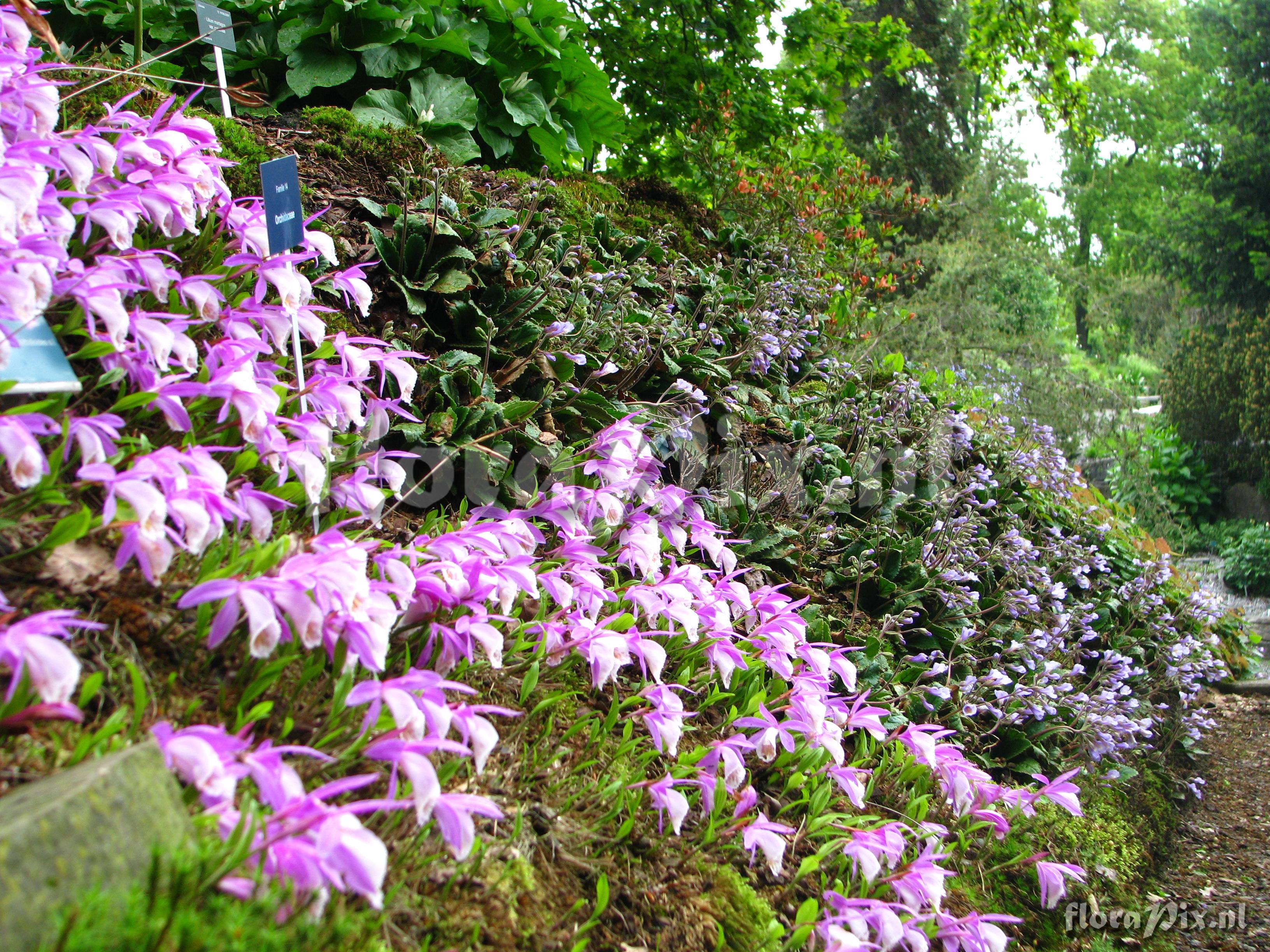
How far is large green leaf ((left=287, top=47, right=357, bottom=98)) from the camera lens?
3.76 metres

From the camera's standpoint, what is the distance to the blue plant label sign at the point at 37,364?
1.53m

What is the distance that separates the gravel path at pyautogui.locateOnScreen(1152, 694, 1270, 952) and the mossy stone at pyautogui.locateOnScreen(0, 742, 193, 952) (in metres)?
3.63

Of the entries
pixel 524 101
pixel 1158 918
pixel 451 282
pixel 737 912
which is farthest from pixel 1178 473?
pixel 737 912

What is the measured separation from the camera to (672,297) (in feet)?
14.2

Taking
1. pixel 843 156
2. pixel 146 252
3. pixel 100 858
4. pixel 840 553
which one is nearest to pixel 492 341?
pixel 146 252

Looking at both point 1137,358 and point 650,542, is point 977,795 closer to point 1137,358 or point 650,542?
point 650,542

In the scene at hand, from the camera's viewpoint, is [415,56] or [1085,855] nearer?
[1085,855]

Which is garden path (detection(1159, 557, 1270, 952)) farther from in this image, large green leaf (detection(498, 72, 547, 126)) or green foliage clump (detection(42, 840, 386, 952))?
large green leaf (detection(498, 72, 547, 126))

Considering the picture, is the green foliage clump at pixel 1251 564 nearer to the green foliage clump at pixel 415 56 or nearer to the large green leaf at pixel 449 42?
the green foliage clump at pixel 415 56

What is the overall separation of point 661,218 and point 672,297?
1153 millimetres

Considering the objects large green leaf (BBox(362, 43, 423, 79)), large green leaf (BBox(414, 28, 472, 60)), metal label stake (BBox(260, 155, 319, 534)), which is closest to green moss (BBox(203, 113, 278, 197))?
large green leaf (BBox(362, 43, 423, 79))

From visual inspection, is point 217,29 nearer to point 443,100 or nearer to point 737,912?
point 443,100

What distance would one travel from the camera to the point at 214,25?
8.84 ft

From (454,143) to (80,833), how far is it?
3.63 metres
